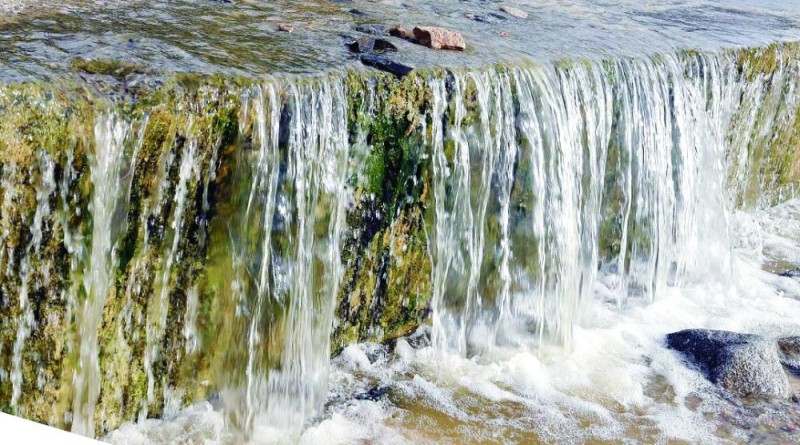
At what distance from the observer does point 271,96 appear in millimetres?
4355

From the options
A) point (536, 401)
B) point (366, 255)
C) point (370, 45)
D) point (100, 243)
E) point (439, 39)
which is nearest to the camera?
point (100, 243)

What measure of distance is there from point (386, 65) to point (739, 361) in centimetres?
279

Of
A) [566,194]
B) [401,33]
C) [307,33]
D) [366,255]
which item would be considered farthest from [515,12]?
[366,255]

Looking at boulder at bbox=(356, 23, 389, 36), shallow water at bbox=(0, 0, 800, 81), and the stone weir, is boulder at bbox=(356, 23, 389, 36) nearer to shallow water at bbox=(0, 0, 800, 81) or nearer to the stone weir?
shallow water at bbox=(0, 0, 800, 81)

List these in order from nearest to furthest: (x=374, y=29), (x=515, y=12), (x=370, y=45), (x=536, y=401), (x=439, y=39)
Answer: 1. (x=536, y=401)
2. (x=370, y=45)
3. (x=439, y=39)
4. (x=374, y=29)
5. (x=515, y=12)

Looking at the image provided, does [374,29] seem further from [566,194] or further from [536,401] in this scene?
[536,401]

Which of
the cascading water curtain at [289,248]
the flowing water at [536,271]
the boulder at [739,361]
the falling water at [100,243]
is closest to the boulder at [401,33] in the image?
the flowing water at [536,271]

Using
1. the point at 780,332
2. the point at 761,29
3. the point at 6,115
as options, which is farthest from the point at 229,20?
the point at 761,29

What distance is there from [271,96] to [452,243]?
1.53 m

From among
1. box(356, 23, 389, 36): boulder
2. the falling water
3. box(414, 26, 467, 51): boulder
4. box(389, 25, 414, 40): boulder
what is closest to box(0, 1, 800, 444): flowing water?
the falling water

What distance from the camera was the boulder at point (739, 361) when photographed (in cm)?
508

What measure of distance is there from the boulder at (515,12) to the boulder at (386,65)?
2.89 meters

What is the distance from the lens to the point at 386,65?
5082mm

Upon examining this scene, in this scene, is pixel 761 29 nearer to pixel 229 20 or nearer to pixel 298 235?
pixel 229 20
